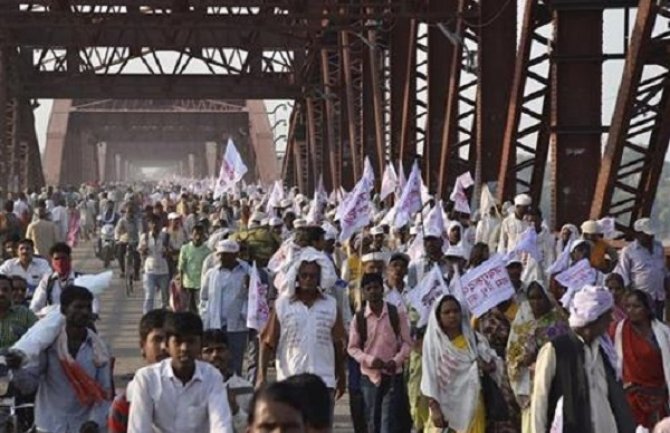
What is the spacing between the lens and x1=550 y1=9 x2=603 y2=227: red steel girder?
1767cm

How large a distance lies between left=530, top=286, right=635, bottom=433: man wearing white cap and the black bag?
149 cm

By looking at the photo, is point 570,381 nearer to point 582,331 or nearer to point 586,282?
point 582,331

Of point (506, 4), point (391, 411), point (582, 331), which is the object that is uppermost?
point (506, 4)

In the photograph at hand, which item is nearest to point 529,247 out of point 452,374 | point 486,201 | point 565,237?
point 565,237

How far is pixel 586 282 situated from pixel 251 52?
32171 millimetres

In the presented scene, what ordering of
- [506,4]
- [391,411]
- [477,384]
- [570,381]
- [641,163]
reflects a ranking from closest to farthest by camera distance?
[570,381], [477,384], [391,411], [641,163], [506,4]

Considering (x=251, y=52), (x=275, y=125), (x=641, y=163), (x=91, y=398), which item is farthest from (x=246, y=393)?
(x=275, y=125)

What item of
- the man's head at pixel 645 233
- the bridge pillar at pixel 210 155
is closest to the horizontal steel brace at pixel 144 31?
the man's head at pixel 645 233

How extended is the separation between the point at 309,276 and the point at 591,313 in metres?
2.49

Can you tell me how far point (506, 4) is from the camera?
21.8 metres

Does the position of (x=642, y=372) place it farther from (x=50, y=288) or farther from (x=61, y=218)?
(x=61, y=218)

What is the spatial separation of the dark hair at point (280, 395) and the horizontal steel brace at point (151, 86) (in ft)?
127

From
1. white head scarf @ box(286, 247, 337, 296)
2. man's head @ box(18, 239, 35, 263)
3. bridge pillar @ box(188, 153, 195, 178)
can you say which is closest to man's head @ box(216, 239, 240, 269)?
man's head @ box(18, 239, 35, 263)

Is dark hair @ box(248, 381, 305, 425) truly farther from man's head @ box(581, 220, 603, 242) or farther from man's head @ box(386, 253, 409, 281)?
man's head @ box(581, 220, 603, 242)
